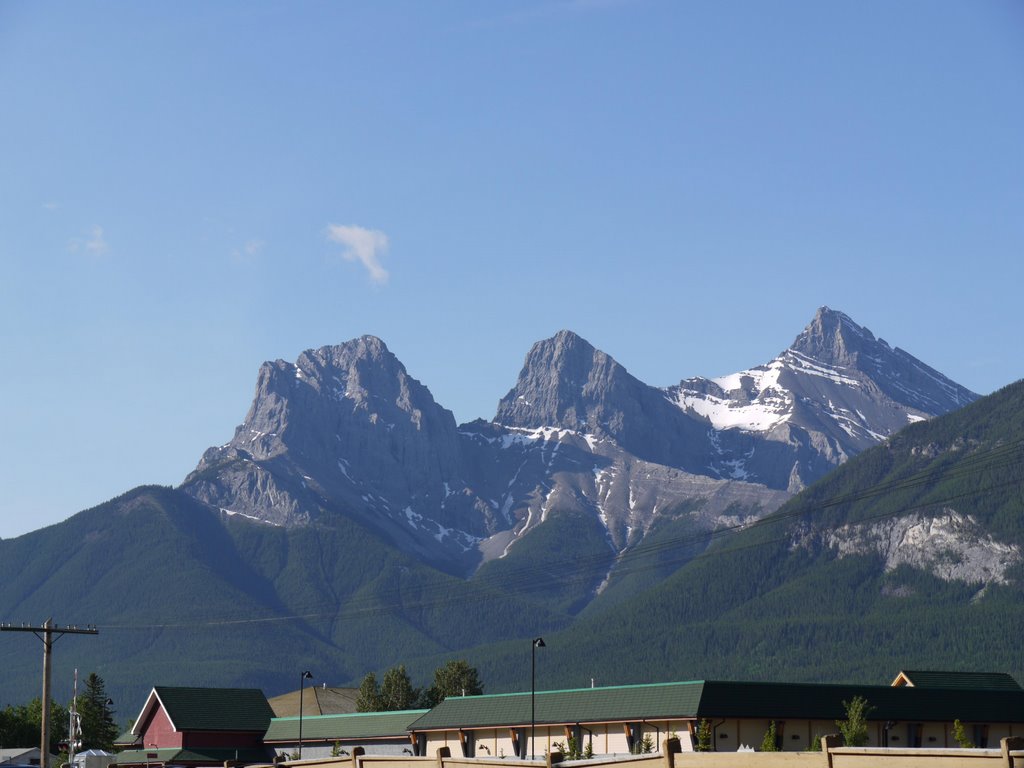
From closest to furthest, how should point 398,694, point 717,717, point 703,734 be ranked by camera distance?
point 703,734 → point 717,717 → point 398,694

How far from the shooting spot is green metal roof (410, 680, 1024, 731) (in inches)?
3492

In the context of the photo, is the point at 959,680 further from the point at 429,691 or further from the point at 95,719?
the point at 429,691

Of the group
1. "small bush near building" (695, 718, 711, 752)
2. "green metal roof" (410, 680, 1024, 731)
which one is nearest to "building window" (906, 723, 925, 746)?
"green metal roof" (410, 680, 1024, 731)

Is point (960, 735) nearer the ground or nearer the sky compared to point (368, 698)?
nearer the ground

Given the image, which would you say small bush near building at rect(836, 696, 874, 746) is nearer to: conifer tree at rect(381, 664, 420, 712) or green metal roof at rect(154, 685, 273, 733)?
green metal roof at rect(154, 685, 273, 733)

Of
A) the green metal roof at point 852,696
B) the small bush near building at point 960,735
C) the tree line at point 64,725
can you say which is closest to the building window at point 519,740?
the green metal roof at point 852,696

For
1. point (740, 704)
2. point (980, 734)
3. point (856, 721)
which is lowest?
point (980, 734)

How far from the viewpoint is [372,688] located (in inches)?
7475

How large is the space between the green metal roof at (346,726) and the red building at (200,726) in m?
3.11

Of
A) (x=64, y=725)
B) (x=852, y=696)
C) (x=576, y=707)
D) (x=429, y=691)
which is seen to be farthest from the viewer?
(x=429, y=691)

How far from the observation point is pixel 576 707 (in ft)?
317

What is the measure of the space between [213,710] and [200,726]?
291 cm

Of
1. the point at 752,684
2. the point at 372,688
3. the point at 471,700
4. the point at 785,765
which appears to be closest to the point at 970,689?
the point at 752,684

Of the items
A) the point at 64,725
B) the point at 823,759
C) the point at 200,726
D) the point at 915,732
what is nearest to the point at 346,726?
the point at 200,726
